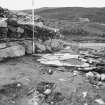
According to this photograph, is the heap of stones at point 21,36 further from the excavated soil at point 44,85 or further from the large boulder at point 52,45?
the excavated soil at point 44,85

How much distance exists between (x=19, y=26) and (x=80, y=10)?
65416 mm

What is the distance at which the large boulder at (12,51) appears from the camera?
342 inches

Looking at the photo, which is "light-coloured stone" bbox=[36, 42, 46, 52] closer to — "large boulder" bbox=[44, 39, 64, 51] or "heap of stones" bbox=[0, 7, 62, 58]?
"heap of stones" bbox=[0, 7, 62, 58]

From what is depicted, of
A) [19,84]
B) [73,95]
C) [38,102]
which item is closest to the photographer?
[38,102]

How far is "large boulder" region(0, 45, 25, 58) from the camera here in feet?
28.5

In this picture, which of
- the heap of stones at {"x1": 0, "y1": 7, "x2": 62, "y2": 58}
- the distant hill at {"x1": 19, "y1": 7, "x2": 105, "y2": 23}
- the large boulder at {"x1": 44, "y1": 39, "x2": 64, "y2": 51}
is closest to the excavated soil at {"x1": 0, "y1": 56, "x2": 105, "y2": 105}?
the heap of stones at {"x1": 0, "y1": 7, "x2": 62, "y2": 58}

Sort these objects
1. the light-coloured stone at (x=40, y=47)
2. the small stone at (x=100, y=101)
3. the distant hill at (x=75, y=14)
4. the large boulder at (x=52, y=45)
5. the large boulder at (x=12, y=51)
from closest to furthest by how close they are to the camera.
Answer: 1. the small stone at (x=100, y=101)
2. the large boulder at (x=12, y=51)
3. the light-coloured stone at (x=40, y=47)
4. the large boulder at (x=52, y=45)
5. the distant hill at (x=75, y=14)

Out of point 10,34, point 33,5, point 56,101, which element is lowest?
point 56,101

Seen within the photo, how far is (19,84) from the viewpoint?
6.10 meters

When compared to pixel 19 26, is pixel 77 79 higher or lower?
lower

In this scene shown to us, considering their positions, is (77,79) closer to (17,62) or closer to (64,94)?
(64,94)

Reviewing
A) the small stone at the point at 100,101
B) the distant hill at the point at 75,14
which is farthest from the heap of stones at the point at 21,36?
the distant hill at the point at 75,14

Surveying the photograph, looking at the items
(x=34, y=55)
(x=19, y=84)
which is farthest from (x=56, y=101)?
(x=34, y=55)

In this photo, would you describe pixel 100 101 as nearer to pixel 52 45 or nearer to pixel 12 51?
pixel 12 51
